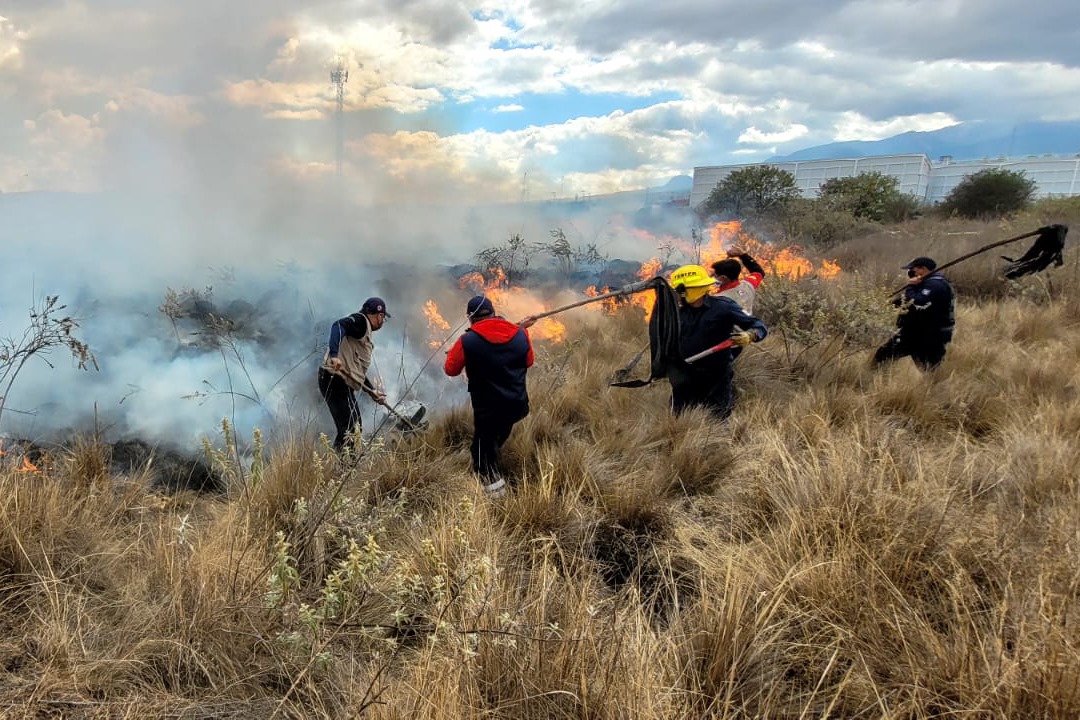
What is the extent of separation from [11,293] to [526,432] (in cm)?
1166

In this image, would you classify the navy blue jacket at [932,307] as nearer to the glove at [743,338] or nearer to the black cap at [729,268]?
the black cap at [729,268]

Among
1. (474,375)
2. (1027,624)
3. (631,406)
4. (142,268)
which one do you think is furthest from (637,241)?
(1027,624)

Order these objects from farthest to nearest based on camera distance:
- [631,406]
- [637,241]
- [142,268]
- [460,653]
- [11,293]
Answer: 1. [637,241]
2. [142,268]
3. [11,293]
4. [631,406]
5. [460,653]

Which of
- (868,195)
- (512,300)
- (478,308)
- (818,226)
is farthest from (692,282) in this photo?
(868,195)

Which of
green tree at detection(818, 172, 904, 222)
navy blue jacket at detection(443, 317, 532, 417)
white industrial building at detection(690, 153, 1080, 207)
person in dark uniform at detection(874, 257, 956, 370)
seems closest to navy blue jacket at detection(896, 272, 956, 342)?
person in dark uniform at detection(874, 257, 956, 370)

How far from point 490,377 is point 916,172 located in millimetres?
49384

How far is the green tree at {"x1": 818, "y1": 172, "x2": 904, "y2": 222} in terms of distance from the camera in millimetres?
20350

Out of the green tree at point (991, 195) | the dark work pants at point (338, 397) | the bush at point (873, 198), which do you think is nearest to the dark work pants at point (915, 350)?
the dark work pants at point (338, 397)

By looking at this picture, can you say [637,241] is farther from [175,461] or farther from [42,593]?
[42,593]

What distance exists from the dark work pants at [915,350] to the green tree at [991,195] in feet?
78.1

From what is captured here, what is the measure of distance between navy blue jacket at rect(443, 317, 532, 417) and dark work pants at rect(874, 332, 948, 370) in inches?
164

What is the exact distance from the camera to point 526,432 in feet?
14.8

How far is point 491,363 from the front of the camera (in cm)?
399

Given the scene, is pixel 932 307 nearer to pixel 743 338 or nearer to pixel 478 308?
pixel 743 338
